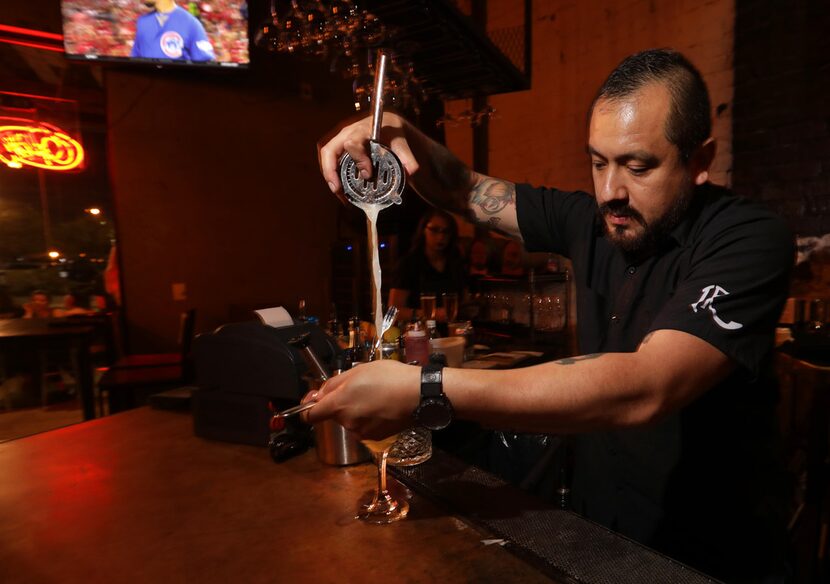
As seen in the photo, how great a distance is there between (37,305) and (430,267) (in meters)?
3.98

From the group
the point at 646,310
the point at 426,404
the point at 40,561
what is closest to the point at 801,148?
the point at 646,310

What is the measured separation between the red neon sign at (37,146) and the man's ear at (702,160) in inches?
215

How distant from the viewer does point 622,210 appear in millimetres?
1283

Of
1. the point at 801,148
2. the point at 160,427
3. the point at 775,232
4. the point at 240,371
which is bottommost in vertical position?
the point at 160,427

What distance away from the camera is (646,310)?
4.41 ft

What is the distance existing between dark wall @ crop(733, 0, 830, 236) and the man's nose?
2.72 metres

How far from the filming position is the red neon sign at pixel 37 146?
4.65 metres

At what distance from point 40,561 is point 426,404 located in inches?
32.5

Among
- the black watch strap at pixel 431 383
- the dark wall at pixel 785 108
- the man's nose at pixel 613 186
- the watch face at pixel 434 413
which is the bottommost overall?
the watch face at pixel 434 413

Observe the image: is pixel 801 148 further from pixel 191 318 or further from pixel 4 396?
pixel 4 396

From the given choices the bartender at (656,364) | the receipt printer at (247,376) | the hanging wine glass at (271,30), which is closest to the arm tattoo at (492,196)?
the bartender at (656,364)

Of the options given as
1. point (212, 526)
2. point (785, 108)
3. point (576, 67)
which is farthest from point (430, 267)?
point (212, 526)

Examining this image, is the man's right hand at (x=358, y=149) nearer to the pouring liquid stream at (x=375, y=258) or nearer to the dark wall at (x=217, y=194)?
the pouring liquid stream at (x=375, y=258)

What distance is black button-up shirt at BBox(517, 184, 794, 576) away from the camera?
1.00m
